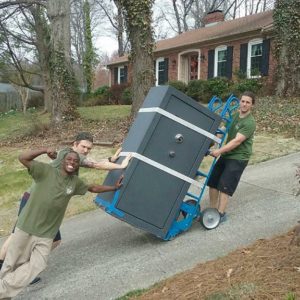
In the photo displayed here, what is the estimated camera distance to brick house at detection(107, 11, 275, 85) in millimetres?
19922

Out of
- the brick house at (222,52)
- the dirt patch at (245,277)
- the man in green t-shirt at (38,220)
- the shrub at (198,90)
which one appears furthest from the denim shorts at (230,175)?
the shrub at (198,90)

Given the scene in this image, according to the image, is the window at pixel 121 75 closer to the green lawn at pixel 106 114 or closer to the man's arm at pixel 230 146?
the green lawn at pixel 106 114

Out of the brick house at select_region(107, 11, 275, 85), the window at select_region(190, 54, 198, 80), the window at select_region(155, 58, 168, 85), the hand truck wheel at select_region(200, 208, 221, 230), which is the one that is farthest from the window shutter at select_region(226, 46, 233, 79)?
the hand truck wheel at select_region(200, 208, 221, 230)

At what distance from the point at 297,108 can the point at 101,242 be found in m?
9.56

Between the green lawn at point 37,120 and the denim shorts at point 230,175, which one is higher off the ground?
the denim shorts at point 230,175

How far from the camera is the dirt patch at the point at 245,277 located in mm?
3053

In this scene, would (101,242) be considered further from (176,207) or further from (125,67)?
(125,67)

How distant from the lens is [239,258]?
3.84 m

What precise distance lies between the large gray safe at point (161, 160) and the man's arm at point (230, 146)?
0.15 meters

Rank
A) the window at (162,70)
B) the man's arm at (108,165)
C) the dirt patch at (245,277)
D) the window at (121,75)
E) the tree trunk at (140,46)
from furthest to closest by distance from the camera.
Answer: the window at (121,75)
the window at (162,70)
the tree trunk at (140,46)
the man's arm at (108,165)
the dirt patch at (245,277)

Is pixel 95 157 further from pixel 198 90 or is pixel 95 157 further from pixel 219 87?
pixel 198 90

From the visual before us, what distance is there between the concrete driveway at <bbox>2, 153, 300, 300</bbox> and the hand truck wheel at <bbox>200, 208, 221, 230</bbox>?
0.08 metres

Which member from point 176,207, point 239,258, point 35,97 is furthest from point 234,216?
point 35,97

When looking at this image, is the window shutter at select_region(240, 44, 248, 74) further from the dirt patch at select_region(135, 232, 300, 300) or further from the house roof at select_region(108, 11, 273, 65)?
the dirt patch at select_region(135, 232, 300, 300)
